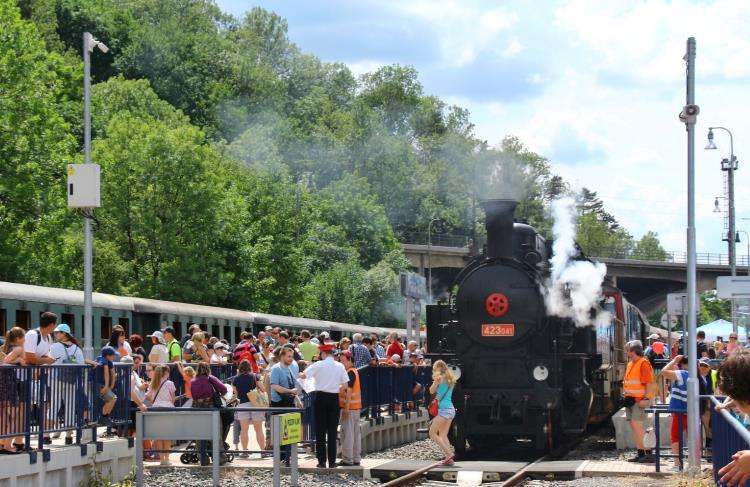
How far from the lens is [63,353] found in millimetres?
16172

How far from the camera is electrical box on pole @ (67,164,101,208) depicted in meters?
22.7

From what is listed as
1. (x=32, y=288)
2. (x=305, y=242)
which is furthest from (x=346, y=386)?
(x=305, y=242)

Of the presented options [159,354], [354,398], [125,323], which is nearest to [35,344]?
[159,354]

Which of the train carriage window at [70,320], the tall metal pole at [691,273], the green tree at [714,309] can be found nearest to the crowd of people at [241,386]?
the tall metal pole at [691,273]

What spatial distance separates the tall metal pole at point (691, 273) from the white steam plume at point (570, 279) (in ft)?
11.0

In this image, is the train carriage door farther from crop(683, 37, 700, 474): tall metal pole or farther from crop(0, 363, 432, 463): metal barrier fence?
crop(683, 37, 700, 474): tall metal pole

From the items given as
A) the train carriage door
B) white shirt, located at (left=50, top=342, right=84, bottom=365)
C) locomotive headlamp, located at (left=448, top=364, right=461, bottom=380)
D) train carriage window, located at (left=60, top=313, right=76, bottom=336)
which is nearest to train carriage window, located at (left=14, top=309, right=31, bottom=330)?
train carriage window, located at (left=60, top=313, right=76, bottom=336)

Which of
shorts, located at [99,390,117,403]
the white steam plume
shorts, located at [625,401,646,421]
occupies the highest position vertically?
the white steam plume

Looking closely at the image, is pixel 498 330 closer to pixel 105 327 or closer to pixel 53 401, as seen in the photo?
pixel 53 401

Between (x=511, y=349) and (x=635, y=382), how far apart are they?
2019 millimetres

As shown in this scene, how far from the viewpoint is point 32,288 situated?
84.1ft

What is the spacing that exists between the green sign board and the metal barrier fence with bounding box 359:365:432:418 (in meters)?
5.32

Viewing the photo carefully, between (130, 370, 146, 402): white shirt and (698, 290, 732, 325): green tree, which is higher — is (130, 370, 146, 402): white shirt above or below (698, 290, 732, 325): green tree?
below

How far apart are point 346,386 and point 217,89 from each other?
268ft
